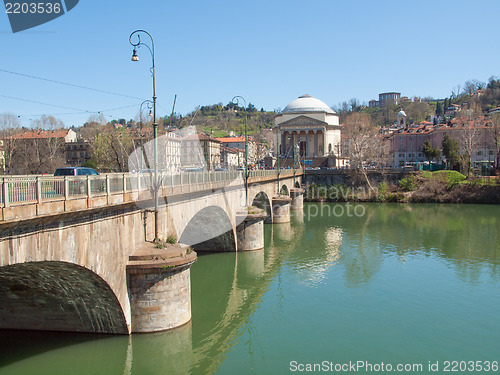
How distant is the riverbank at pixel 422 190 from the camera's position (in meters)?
66.6

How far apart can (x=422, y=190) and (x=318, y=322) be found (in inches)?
2207

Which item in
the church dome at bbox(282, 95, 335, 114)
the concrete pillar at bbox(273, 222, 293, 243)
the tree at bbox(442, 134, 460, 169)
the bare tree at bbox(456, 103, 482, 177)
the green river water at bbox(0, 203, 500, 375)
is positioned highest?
the church dome at bbox(282, 95, 335, 114)

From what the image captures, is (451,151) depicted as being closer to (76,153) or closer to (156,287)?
(76,153)

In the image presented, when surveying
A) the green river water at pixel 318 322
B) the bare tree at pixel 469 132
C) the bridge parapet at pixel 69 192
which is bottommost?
the green river water at pixel 318 322

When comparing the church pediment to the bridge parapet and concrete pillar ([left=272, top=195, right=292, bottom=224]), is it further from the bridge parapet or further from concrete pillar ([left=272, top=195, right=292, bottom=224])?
the bridge parapet

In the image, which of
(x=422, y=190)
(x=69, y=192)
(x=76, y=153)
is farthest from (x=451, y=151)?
(x=69, y=192)

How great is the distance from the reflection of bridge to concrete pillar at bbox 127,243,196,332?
1.4 inches

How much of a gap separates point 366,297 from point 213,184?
34.3ft

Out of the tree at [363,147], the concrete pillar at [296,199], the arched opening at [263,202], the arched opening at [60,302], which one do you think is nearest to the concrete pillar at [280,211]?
the arched opening at [263,202]

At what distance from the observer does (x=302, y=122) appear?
10844cm

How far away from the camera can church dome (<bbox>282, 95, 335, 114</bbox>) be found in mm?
113688

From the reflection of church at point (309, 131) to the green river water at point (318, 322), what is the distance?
74796 millimetres

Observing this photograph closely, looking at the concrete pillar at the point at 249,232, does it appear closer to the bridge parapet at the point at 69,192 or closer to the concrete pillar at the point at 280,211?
the bridge parapet at the point at 69,192

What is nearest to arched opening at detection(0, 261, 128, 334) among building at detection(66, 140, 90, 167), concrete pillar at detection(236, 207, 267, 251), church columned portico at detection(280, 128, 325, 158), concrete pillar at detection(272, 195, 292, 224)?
concrete pillar at detection(236, 207, 267, 251)
